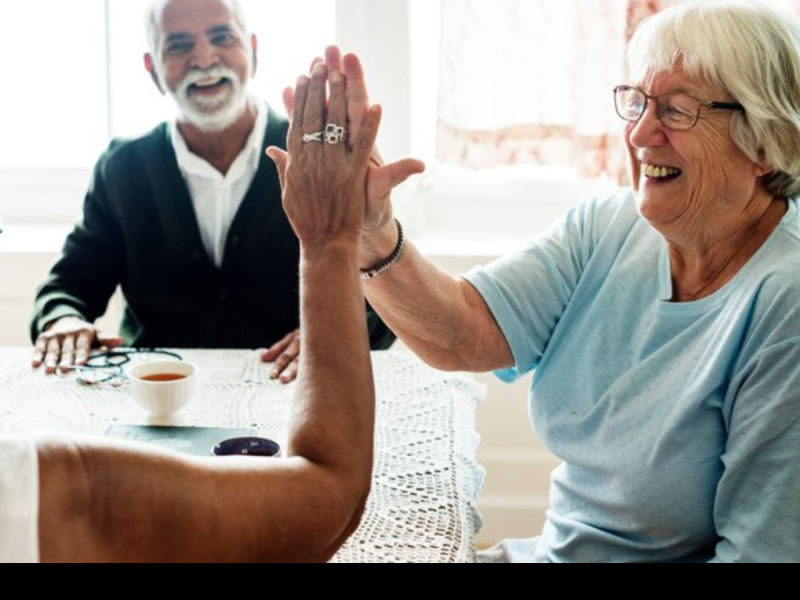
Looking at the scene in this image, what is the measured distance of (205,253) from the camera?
2.43 meters

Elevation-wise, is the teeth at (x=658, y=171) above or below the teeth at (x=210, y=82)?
below

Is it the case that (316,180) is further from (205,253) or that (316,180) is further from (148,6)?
(148,6)

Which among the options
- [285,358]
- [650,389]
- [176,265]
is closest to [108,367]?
[285,358]

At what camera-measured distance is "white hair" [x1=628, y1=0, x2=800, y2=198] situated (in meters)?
1.35

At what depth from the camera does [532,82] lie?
2.70 metres

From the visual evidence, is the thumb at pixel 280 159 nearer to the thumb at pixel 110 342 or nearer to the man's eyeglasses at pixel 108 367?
the man's eyeglasses at pixel 108 367

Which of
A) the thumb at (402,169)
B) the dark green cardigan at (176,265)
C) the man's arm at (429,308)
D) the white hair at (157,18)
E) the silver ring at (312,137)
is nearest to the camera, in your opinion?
the silver ring at (312,137)

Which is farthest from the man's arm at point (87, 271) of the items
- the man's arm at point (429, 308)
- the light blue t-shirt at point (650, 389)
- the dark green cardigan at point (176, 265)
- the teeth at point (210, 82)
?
the light blue t-shirt at point (650, 389)

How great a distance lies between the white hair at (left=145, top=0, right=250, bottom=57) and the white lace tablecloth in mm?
929

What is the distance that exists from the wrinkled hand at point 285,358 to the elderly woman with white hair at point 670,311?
0.30 m

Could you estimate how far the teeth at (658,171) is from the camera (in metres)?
1.45

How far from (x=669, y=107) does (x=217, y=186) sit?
1338 millimetres

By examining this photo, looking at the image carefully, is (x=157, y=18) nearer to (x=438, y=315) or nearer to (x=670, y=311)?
(x=438, y=315)
